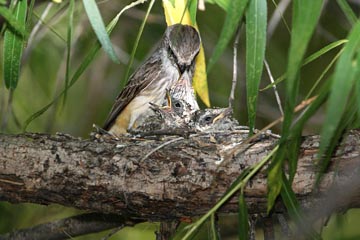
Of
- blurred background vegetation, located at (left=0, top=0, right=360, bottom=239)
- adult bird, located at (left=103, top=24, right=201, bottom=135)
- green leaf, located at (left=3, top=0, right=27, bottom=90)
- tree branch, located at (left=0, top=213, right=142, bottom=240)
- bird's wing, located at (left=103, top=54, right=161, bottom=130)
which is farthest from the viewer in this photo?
blurred background vegetation, located at (left=0, top=0, right=360, bottom=239)

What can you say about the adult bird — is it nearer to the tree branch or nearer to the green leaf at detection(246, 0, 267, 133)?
the tree branch

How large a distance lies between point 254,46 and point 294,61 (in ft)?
1.97

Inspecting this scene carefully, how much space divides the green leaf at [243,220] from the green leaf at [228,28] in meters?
0.62

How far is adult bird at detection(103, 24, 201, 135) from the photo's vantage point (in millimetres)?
5500

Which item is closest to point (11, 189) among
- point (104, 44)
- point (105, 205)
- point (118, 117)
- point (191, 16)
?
point (105, 205)

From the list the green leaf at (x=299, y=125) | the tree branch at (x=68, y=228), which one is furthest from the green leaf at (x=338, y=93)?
the tree branch at (x=68, y=228)

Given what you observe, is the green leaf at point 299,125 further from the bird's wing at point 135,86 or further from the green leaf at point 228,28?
the bird's wing at point 135,86

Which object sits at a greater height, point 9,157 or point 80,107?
point 80,107

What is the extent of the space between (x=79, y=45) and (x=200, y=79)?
193cm

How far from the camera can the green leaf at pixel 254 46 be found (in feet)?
10.9

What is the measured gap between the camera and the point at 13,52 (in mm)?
3709

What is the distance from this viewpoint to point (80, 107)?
6.81m

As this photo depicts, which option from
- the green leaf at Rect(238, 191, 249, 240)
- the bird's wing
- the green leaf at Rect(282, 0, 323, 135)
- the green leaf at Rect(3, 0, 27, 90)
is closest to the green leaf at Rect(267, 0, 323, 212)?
the green leaf at Rect(282, 0, 323, 135)

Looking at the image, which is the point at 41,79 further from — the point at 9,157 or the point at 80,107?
the point at 9,157
